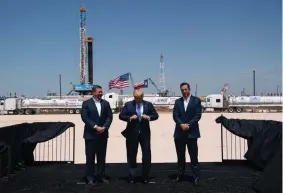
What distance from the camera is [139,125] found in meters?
6.03

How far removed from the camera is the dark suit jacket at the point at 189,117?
5.97 m

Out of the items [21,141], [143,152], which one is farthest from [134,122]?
[21,141]

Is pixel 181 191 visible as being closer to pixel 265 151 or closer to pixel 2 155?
pixel 265 151

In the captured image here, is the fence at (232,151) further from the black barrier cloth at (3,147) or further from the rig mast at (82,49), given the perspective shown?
the rig mast at (82,49)

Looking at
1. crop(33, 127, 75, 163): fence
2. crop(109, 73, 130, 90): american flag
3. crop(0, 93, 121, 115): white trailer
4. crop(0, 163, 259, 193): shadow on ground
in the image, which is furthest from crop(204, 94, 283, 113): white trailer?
crop(0, 163, 259, 193): shadow on ground

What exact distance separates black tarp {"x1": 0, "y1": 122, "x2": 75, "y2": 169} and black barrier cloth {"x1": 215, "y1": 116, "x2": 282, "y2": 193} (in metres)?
3.93

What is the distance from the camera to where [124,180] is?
6383 millimetres

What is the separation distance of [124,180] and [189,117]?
68.5 inches

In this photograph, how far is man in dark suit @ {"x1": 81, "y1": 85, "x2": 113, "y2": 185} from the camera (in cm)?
602

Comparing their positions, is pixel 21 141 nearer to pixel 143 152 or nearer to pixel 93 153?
pixel 93 153

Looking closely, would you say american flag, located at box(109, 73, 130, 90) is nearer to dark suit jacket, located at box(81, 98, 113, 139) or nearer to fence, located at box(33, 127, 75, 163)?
fence, located at box(33, 127, 75, 163)

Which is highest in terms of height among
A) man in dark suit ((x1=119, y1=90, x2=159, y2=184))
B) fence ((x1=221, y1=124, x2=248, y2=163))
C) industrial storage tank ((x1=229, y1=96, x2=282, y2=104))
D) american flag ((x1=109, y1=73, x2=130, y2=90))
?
american flag ((x1=109, y1=73, x2=130, y2=90))

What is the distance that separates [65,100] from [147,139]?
1789 inches

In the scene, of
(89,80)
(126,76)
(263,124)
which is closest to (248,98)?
(126,76)
